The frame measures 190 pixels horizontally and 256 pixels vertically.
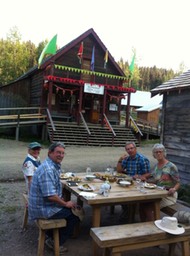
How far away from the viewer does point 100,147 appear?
1628 cm

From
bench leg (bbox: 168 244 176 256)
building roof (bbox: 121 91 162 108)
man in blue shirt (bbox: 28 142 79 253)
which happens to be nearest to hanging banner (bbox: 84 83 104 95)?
man in blue shirt (bbox: 28 142 79 253)

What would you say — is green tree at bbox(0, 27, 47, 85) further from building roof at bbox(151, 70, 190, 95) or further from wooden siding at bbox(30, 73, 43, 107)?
building roof at bbox(151, 70, 190, 95)

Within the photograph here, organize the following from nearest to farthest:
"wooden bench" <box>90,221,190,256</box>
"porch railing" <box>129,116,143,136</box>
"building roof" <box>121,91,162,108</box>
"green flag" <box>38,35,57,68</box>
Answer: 1. "wooden bench" <box>90,221,190,256</box>
2. "green flag" <box>38,35,57,68</box>
3. "porch railing" <box>129,116,143,136</box>
4. "building roof" <box>121,91,162,108</box>

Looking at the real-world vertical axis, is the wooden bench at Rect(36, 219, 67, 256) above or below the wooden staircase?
below

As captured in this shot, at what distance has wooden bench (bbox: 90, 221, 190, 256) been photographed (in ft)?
9.61

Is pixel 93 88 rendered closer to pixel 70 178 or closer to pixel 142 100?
pixel 70 178

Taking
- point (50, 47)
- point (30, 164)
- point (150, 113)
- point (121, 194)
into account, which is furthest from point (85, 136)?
point (150, 113)

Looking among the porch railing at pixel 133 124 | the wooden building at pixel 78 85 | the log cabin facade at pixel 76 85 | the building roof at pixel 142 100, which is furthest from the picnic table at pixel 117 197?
the building roof at pixel 142 100

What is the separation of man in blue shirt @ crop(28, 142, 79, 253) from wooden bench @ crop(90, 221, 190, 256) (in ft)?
2.09

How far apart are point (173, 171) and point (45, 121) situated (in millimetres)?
13631

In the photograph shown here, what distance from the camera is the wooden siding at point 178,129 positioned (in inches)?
302

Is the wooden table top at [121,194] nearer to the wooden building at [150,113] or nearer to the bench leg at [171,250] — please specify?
the bench leg at [171,250]

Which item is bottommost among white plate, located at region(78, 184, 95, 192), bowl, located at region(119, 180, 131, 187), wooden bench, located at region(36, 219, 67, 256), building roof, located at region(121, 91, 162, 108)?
wooden bench, located at region(36, 219, 67, 256)

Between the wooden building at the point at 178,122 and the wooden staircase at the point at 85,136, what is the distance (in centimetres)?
825
